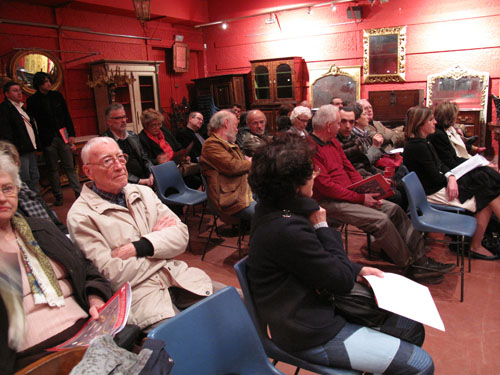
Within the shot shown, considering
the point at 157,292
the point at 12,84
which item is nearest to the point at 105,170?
the point at 157,292

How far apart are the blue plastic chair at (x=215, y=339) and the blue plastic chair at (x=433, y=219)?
1877 millimetres

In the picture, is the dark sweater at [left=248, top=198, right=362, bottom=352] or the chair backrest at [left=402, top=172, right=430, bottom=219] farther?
the chair backrest at [left=402, top=172, right=430, bottom=219]

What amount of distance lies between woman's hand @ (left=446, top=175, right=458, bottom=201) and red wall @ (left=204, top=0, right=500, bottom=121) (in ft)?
14.9

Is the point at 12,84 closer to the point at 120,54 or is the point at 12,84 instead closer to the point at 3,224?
the point at 120,54

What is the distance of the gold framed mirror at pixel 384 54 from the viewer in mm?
7243

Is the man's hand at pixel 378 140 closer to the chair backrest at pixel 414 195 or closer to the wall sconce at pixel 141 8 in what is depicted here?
the chair backrest at pixel 414 195

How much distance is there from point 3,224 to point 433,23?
24.5ft

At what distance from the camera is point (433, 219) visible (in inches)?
119

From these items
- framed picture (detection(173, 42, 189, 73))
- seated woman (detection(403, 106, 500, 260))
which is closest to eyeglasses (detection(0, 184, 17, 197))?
seated woman (detection(403, 106, 500, 260))

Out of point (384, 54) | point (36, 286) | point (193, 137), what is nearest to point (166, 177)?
point (193, 137)

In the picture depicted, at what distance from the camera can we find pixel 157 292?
1.77m

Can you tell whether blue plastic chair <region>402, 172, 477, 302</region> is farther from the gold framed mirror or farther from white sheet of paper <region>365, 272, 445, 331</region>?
the gold framed mirror

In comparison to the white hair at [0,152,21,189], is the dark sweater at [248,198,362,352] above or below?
below

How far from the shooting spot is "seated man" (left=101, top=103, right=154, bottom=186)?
3900 mm
